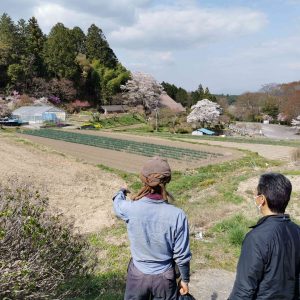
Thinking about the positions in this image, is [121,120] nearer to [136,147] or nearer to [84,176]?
[136,147]

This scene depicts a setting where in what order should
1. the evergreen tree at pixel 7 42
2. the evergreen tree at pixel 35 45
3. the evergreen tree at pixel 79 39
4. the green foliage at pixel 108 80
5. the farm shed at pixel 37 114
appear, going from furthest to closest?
1. the evergreen tree at pixel 79 39
2. the green foliage at pixel 108 80
3. the evergreen tree at pixel 35 45
4. the evergreen tree at pixel 7 42
5. the farm shed at pixel 37 114

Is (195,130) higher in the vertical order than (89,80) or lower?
lower

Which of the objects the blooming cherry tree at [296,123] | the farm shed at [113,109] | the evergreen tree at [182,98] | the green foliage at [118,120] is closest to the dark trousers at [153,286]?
the green foliage at [118,120]

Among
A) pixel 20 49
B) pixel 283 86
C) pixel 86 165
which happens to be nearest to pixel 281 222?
pixel 86 165

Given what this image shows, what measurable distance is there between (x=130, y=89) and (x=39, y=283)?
5091cm

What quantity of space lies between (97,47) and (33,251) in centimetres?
5646

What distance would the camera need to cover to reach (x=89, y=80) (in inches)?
2111

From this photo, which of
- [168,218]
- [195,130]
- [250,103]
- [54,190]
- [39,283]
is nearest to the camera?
[168,218]

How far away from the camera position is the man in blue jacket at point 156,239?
8.21 ft

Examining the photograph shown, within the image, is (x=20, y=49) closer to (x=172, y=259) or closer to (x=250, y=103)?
(x=250, y=103)

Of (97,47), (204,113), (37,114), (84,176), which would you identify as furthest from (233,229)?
(97,47)

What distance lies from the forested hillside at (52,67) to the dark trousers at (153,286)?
153 ft

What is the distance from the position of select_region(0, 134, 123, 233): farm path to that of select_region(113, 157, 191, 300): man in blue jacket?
470cm

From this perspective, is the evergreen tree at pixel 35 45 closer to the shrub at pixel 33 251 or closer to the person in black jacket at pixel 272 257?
the shrub at pixel 33 251
